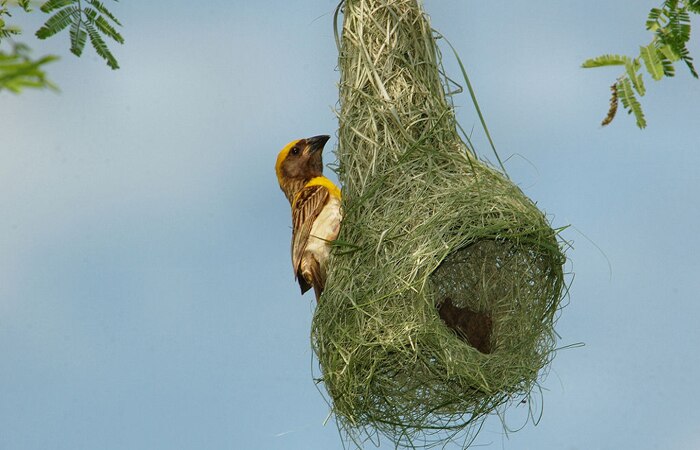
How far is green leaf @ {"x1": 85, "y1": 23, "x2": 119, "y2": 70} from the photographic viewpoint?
77.8 inches

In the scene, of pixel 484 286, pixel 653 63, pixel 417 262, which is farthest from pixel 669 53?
pixel 484 286

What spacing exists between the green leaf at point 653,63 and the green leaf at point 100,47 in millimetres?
1231

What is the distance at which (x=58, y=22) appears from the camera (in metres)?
1.96

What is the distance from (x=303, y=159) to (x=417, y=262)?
1121 mm

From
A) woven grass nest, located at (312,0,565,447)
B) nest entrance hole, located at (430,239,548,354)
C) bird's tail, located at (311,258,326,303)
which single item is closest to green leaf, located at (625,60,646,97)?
woven grass nest, located at (312,0,565,447)

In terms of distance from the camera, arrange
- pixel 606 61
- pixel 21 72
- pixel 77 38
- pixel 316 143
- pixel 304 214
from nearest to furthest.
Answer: pixel 21 72, pixel 606 61, pixel 77 38, pixel 304 214, pixel 316 143

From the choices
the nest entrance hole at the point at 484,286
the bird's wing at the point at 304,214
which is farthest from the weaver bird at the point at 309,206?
the nest entrance hole at the point at 484,286

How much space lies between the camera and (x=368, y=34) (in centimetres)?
349

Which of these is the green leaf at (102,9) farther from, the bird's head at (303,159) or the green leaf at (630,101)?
the bird's head at (303,159)

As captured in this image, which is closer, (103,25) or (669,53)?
(669,53)

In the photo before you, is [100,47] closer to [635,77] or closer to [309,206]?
[635,77]

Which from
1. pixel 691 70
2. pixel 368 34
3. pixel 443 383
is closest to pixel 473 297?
pixel 443 383

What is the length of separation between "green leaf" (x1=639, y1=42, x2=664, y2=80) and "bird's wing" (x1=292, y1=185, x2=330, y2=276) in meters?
A: 2.08

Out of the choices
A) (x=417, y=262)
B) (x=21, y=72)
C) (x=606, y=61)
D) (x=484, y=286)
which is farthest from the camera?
(x=484, y=286)
